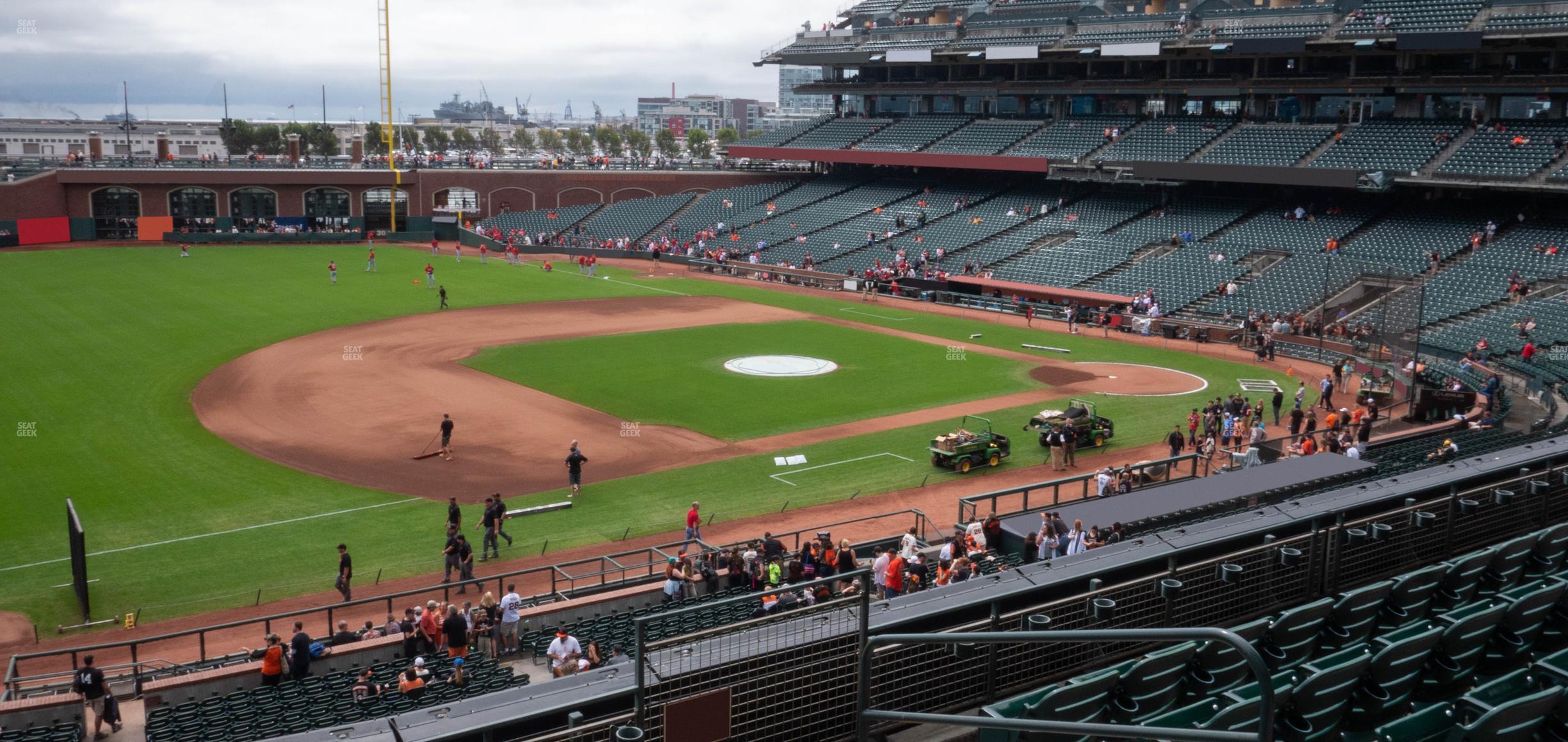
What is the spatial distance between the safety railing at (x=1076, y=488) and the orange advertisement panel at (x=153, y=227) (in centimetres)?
7136

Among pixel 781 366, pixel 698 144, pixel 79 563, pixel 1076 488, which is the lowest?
pixel 1076 488

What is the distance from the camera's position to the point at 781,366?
1711 inches

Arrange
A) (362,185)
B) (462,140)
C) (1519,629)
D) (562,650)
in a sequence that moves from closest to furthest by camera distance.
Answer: (1519,629) → (562,650) → (362,185) → (462,140)

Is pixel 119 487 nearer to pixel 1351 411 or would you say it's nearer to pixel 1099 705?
pixel 1099 705

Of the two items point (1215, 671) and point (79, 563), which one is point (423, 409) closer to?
point (79, 563)

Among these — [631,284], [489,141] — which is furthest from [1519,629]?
[489,141]

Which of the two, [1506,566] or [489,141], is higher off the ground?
[489,141]

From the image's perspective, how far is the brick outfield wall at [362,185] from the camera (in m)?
75.4


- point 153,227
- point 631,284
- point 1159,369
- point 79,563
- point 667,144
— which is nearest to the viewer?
point 79,563

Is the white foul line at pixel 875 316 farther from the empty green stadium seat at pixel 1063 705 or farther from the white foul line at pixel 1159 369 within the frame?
the empty green stadium seat at pixel 1063 705

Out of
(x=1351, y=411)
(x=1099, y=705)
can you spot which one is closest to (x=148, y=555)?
(x=1099, y=705)

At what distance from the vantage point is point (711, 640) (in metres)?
8.25

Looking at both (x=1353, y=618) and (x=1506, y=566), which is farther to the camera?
(x=1506, y=566)

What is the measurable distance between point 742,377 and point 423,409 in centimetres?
1158
